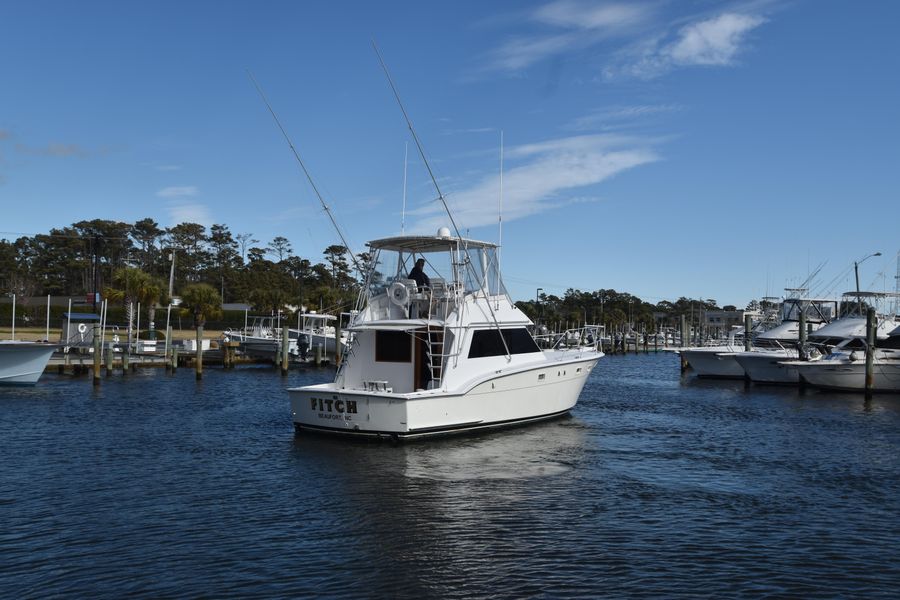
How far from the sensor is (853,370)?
3647 cm

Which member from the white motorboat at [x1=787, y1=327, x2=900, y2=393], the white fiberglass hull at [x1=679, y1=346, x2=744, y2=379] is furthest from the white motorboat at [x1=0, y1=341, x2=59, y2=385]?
the white fiberglass hull at [x1=679, y1=346, x2=744, y2=379]

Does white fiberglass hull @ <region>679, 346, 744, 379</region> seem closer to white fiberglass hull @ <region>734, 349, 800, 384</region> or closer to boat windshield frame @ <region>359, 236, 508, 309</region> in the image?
white fiberglass hull @ <region>734, 349, 800, 384</region>

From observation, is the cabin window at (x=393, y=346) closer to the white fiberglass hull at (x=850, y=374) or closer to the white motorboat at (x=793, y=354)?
the white fiberglass hull at (x=850, y=374)

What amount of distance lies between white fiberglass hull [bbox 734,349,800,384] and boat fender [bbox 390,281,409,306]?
90.2ft

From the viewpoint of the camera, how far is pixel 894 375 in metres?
35.7

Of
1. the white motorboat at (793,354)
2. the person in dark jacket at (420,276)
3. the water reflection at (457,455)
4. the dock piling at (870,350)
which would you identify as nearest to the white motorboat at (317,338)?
the white motorboat at (793,354)

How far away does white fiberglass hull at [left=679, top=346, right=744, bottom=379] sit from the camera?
46.6 m

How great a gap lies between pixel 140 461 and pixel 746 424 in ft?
64.3

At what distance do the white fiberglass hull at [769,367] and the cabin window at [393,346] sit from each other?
27542 millimetres

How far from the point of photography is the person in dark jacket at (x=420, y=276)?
22.0m

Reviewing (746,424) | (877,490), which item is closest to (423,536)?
(877,490)

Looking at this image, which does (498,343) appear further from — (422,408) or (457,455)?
(457,455)

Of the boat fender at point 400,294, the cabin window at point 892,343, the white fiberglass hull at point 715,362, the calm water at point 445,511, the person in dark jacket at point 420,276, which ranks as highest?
the person in dark jacket at point 420,276

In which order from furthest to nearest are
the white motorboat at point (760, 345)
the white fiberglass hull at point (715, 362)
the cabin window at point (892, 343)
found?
the white motorboat at point (760, 345)
the white fiberglass hull at point (715, 362)
the cabin window at point (892, 343)
